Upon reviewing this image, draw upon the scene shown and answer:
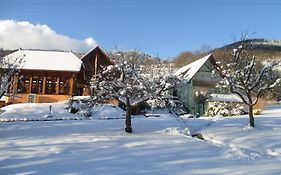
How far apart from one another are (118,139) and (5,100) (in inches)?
1035

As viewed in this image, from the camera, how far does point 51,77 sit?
1716 inches

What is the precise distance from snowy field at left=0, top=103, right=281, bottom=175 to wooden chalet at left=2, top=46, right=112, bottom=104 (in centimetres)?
1938

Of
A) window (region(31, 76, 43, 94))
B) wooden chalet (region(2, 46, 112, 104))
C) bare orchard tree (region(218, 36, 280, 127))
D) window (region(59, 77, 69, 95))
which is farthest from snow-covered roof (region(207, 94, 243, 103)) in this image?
window (region(31, 76, 43, 94))

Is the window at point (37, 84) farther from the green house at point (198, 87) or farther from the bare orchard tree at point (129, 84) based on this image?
the bare orchard tree at point (129, 84)

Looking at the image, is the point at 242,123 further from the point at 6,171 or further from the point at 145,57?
the point at 6,171

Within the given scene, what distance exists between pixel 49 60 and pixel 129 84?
26339 millimetres

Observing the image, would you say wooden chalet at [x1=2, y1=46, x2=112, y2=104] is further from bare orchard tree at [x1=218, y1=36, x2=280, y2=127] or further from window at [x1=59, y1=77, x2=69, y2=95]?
bare orchard tree at [x1=218, y1=36, x2=280, y2=127]

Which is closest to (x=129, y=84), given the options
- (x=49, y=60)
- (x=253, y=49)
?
(x=253, y=49)

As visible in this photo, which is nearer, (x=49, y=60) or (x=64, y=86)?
(x=64, y=86)

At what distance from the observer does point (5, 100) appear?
3991cm

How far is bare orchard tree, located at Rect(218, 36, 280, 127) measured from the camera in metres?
23.1

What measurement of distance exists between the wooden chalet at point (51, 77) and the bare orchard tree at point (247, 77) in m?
20.7

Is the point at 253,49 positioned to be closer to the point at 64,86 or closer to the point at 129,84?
the point at 129,84

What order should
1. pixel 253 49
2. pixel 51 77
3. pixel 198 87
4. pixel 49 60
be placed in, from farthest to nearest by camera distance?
pixel 198 87
pixel 49 60
pixel 51 77
pixel 253 49
